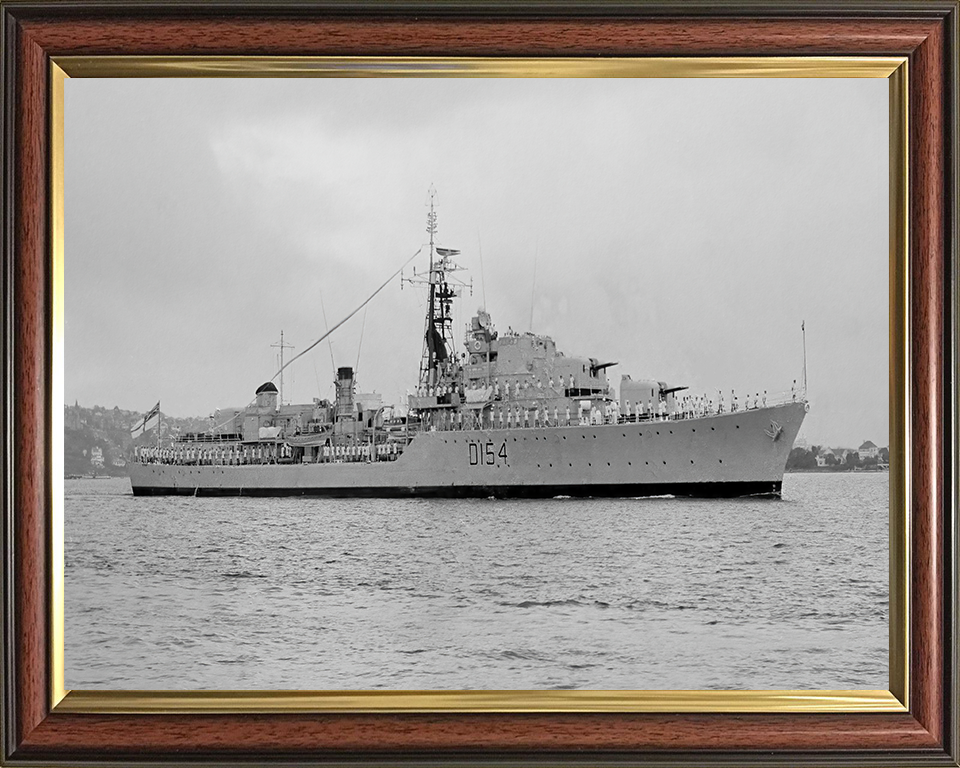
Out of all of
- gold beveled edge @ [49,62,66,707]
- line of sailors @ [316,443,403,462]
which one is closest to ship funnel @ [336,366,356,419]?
line of sailors @ [316,443,403,462]

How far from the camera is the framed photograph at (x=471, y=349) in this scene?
197 centimetres

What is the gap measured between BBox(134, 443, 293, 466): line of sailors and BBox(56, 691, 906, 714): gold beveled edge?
0.57 metres

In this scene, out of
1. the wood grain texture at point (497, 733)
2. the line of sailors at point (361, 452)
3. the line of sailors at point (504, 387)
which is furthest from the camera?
the line of sailors at point (361, 452)

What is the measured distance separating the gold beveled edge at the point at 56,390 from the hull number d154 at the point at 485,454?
1.07m

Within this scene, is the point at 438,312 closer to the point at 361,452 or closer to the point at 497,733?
the point at 361,452

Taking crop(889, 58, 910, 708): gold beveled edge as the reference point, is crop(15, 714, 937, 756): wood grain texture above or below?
below

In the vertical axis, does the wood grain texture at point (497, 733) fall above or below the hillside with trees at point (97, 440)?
below

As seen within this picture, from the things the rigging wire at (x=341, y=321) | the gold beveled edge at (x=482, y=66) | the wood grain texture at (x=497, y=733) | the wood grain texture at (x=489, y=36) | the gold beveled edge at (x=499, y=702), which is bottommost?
the wood grain texture at (x=497, y=733)

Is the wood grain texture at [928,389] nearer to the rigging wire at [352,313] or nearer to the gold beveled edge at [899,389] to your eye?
the gold beveled edge at [899,389]

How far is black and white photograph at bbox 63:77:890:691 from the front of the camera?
6.59 feet

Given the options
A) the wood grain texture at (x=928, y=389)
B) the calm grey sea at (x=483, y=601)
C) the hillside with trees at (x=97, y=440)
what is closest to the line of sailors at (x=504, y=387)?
the calm grey sea at (x=483, y=601)

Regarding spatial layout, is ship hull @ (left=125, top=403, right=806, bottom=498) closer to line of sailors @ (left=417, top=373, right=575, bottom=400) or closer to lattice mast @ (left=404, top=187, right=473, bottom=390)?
line of sailors @ (left=417, top=373, right=575, bottom=400)

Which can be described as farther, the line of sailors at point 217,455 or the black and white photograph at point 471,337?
the line of sailors at point 217,455

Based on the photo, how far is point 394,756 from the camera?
1.93 meters
